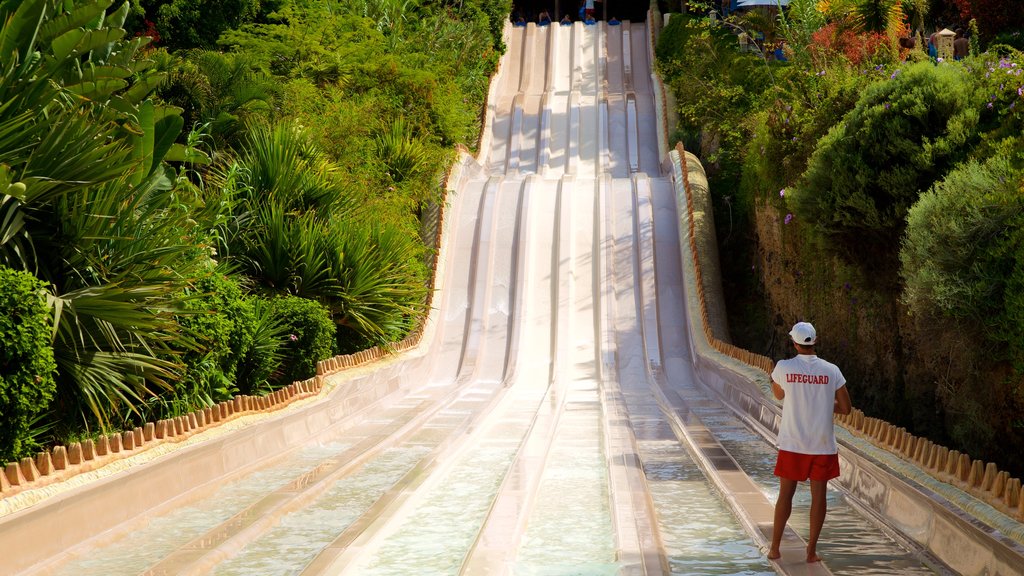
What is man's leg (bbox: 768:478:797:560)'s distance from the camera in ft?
18.6

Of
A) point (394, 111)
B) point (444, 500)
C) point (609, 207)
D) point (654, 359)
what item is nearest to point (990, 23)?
point (609, 207)

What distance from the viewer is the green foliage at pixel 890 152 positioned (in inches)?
386

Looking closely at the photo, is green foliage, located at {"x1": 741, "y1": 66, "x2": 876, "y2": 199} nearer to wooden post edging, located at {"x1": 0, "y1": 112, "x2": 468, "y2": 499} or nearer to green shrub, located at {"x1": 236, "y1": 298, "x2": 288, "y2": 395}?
wooden post edging, located at {"x1": 0, "y1": 112, "x2": 468, "y2": 499}

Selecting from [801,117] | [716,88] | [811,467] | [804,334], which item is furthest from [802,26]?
[811,467]

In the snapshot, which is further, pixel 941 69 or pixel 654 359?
pixel 654 359

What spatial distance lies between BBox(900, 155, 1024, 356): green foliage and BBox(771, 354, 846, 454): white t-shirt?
186 centimetres

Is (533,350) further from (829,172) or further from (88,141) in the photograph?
(88,141)

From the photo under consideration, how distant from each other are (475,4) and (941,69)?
2627 cm

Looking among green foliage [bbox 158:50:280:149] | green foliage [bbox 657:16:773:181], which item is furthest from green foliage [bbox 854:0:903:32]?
green foliage [bbox 158:50:280:149]

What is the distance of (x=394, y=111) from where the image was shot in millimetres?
22234

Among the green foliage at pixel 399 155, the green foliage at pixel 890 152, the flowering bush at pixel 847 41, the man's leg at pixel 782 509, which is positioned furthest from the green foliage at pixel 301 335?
the flowering bush at pixel 847 41

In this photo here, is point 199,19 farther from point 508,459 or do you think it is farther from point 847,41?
point 508,459

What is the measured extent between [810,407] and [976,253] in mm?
2743

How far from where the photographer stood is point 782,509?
225 inches
